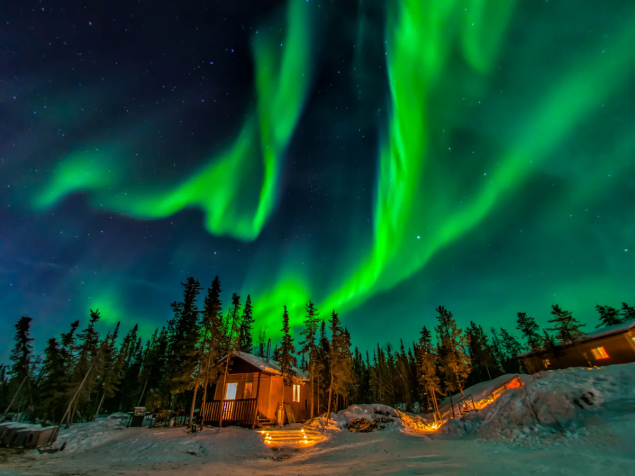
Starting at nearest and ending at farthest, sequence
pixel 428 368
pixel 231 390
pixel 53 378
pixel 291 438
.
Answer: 1. pixel 291 438
2. pixel 231 390
3. pixel 53 378
4. pixel 428 368

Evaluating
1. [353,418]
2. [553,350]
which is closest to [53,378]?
[353,418]

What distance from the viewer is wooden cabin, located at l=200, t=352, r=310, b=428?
83.9ft

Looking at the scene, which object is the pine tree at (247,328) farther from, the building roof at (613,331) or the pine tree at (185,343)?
the building roof at (613,331)

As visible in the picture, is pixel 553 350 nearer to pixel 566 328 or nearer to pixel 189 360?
pixel 566 328

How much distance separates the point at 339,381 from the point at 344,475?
29.7 metres

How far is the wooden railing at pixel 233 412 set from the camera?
25094 millimetres

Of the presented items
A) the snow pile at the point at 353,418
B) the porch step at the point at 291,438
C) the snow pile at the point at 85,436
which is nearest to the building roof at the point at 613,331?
the snow pile at the point at 353,418

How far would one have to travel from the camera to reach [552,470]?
7348 millimetres

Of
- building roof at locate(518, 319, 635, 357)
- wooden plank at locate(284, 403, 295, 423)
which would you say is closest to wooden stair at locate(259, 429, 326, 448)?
wooden plank at locate(284, 403, 295, 423)

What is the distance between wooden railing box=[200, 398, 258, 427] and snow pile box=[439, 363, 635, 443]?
17.9 meters

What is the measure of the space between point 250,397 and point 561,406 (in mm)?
25038

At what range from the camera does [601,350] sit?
30766 mm

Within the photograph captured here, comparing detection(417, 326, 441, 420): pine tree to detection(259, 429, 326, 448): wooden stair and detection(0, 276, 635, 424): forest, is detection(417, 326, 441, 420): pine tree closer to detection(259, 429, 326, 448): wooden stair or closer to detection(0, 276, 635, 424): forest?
detection(0, 276, 635, 424): forest

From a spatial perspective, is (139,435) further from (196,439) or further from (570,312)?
(570,312)
